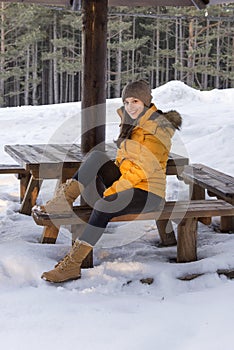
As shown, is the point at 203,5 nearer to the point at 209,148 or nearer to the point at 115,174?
the point at 115,174

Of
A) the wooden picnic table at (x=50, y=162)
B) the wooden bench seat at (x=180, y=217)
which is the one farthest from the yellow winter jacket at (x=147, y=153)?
the wooden picnic table at (x=50, y=162)

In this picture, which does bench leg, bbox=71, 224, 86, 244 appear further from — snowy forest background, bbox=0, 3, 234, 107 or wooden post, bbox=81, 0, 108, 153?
snowy forest background, bbox=0, 3, 234, 107

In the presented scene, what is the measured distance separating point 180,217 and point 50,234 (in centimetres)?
114

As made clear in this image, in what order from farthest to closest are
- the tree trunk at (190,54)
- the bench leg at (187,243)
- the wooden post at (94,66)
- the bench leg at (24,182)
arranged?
1. the tree trunk at (190,54)
2. the bench leg at (24,182)
3. the wooden post at (94,66)
4. the bench leg at (187,243)

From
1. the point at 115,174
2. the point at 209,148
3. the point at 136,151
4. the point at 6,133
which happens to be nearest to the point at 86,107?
the point at 115,174

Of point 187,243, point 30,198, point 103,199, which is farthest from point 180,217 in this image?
point 30,198

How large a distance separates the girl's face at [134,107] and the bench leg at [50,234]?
46.6 inches

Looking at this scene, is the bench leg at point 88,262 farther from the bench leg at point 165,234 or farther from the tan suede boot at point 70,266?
the bench leg at point 165,234

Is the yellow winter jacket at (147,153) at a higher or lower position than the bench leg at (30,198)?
higher

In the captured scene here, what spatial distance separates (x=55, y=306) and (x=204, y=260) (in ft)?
4.25

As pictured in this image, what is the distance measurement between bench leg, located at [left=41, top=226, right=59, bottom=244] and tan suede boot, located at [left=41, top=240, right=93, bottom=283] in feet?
2.35

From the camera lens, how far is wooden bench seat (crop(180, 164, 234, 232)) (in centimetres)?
400

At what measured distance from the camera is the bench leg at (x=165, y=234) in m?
4.45

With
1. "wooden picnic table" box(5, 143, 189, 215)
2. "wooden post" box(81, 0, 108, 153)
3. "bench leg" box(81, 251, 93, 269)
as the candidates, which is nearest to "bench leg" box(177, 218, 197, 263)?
"bench leg" box(81, 251, 93, 269)
